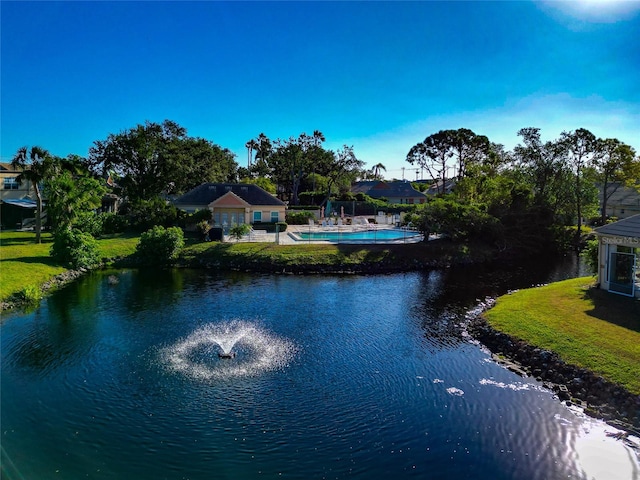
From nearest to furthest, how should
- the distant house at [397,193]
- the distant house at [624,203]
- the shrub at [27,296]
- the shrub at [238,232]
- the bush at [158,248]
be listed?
the shrub at [27,296] → the bush at [158,248] → the shrub at [238,232] → the distant house at [624,203] → the distant house at [397,193]

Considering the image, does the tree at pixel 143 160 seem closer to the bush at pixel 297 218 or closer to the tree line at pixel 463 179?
the tree line at pixel 463 179

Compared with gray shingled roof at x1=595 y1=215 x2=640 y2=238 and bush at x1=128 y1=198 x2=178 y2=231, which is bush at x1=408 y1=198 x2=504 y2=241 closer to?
gray shingled roof at x1=595 y1=215 x2=640 y2=238

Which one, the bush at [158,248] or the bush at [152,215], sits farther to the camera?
the bush at [152,215]

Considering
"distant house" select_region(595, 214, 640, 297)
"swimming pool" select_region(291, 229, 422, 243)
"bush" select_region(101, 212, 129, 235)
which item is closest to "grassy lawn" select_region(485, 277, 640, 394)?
"distant house" select_region(595, 214, 640, 297)

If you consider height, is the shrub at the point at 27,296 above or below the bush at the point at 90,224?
below

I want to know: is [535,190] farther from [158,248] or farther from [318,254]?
[158,248]

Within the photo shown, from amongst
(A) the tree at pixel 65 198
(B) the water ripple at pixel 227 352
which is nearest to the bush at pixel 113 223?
(A) the tree at pixel 65 198
